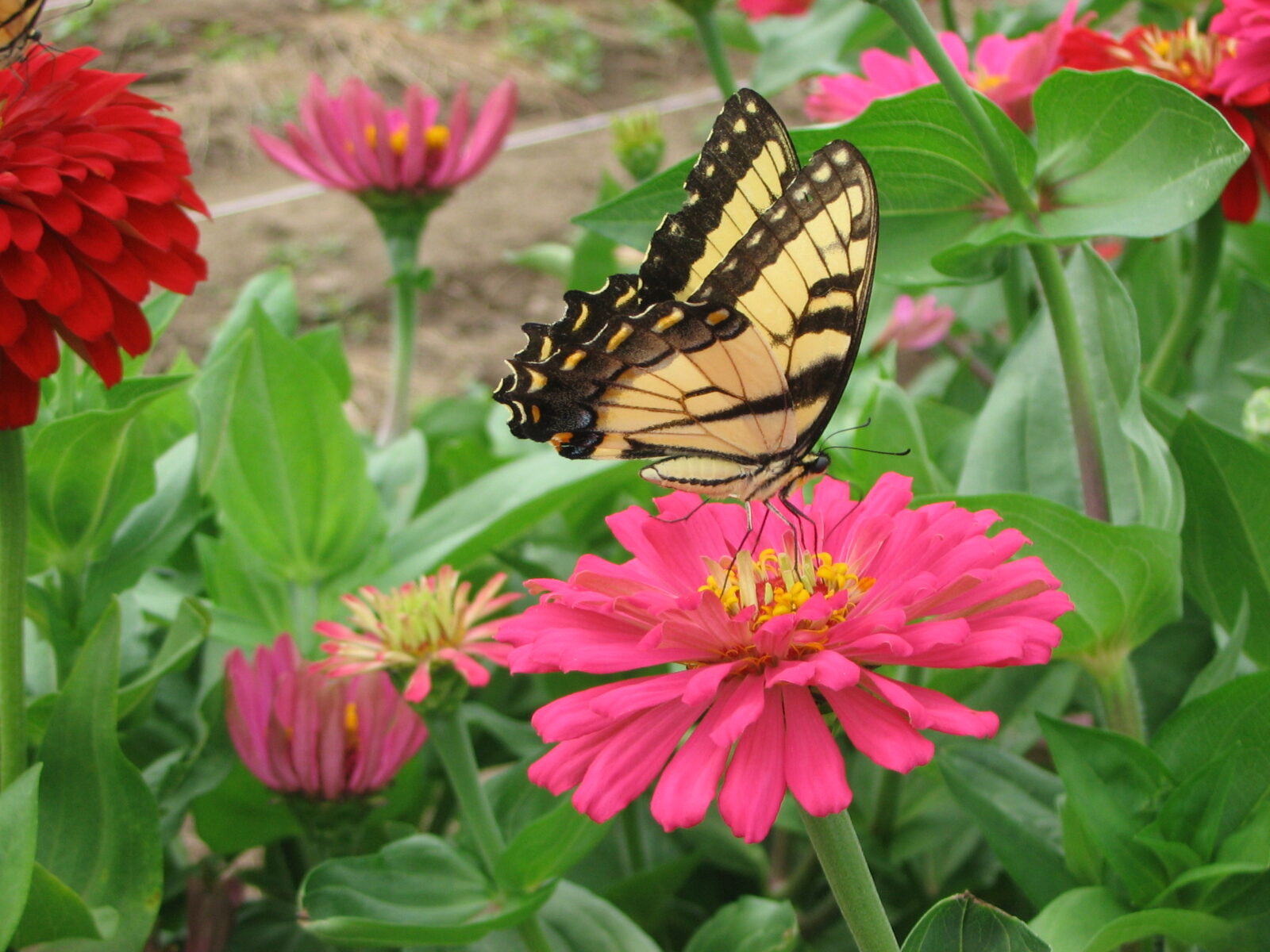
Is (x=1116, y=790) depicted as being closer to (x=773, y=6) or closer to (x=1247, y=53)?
(x=1247, y=53)

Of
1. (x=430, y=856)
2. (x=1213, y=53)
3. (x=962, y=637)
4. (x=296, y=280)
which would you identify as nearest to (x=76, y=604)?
(x=430, y=856)

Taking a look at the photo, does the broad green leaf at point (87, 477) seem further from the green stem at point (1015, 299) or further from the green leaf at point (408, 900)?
the green stem at point (1015, 299)

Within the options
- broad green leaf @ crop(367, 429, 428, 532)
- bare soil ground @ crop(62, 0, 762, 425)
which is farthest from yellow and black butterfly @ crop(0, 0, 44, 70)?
bare soil ground @ crop(62, 0, 762, 425)

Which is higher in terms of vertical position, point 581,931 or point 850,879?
point 850,879

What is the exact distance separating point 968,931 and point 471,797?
1.18ft

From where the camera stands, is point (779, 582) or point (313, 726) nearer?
point (779, 582)

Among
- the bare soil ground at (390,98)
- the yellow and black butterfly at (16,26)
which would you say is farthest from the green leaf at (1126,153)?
the bare soil ground at (390,98)

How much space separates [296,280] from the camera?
8.85 ft

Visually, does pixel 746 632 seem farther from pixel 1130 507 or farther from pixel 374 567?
pixel 374 567

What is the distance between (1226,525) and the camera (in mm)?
822

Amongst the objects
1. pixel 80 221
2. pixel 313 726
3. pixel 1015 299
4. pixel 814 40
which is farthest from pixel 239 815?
pixel 814 40

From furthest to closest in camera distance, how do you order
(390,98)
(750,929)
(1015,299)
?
1. (390,98)
2. (1015,299)
3. (750,929)

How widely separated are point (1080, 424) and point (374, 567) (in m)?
0.59

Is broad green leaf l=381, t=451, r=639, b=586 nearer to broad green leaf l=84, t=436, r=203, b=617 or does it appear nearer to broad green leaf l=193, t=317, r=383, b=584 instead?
broad green leaf l=193, t=317, r=383, b=584
